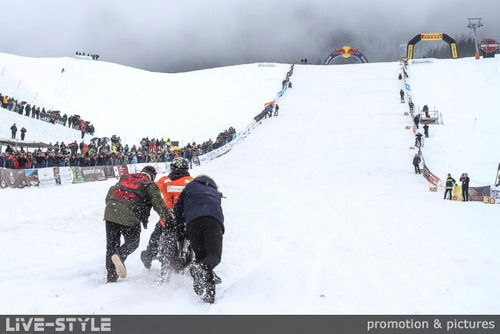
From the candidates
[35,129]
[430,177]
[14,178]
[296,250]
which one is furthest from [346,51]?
[296,250]

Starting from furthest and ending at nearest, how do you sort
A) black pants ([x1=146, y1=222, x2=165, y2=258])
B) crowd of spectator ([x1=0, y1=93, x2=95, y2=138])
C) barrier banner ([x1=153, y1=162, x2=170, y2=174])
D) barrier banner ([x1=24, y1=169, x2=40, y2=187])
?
crowd of spectator ([x1=0, y1=93, x2=95, y2=138]), barrier banner ([x1=153, y1=162, x2=170, y2=174]), barrier banner ([x1=24, y1=169, x2=40, y2=187]), black pants ([x1=146, y1=222, x2=165, y2=258])

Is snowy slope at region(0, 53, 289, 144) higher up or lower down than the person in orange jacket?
higher up

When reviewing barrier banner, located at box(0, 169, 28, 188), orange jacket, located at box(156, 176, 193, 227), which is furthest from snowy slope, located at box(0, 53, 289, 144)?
orange jacket, located at box(156, 176, 193, 227)

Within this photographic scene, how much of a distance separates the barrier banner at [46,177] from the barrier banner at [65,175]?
39 cm

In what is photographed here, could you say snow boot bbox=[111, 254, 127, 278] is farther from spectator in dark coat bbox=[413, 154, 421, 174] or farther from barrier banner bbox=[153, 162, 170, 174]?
spectator in dark coat bbox=[413, 154, 421, 174]

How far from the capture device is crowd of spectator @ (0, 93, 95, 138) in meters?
33.4

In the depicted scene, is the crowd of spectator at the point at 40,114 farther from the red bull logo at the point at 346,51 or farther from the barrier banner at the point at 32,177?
the red bull logo at the point at 346,51

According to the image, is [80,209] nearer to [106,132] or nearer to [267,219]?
[267,219]

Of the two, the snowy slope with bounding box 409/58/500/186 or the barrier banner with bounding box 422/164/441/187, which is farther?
the snowy slope with bounding box 409/58/500/186

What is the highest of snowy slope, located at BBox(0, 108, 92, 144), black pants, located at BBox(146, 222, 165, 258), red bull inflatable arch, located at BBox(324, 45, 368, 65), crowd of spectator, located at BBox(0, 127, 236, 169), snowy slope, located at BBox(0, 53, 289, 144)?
red bull inflatable arch, located at BBox(324, 45, 368, 65)

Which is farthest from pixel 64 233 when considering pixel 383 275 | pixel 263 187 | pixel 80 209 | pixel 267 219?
pixel 263 187

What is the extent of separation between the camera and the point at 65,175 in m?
20.3

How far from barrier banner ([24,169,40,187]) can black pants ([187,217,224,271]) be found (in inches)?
600

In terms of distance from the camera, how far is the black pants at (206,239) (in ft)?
17.6
